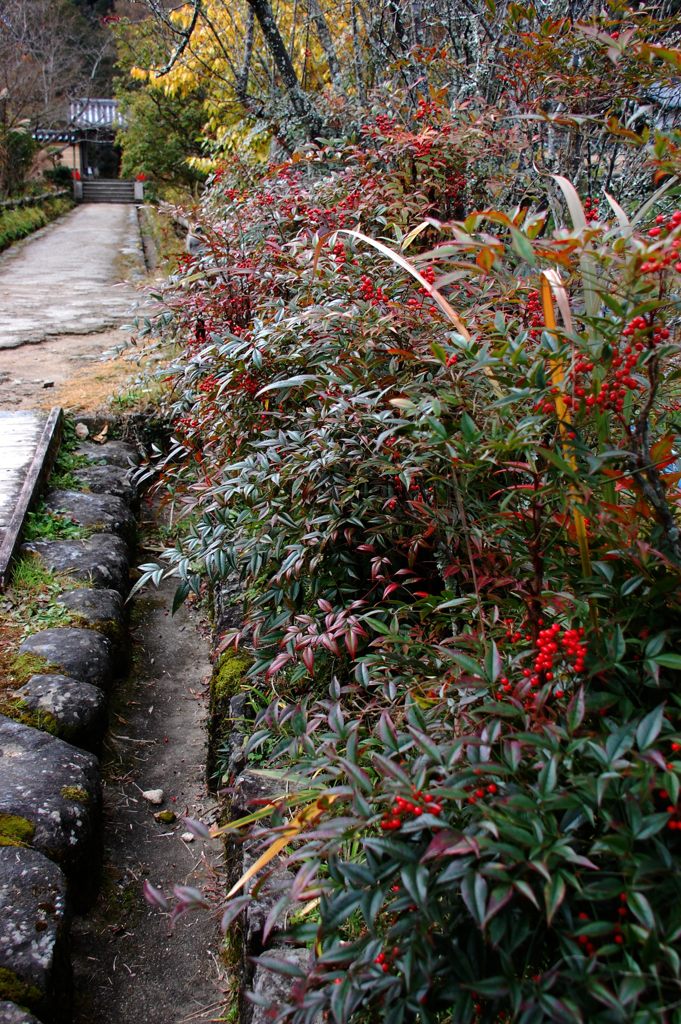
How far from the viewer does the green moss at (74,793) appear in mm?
2053

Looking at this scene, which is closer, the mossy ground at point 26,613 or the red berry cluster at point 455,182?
the mossy ground at point 26,613

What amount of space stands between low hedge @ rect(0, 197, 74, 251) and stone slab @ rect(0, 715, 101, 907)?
34.1 ft

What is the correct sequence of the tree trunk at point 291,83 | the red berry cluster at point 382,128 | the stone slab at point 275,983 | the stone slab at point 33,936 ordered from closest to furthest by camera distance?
the stone slab at point 275,983, the stone slab at point 33,936, the red berry cluster at point 382,128, the tree trunk at point 291,83

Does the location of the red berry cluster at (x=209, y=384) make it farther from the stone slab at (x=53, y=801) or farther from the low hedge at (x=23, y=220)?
the low hedge at (x=23, y=220)

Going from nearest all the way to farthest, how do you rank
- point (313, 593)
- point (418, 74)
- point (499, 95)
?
point (313, 593), point (499, 95), point (418, 74)

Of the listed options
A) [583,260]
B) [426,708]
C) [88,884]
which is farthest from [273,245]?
[88,884]

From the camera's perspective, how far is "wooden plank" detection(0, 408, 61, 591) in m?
3.06

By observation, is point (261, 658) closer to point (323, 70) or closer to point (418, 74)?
point (418, 74)

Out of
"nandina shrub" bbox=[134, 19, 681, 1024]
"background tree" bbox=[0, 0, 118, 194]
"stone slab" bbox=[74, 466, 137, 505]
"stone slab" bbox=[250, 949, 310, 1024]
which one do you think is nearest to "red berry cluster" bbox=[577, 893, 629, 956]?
"nandina shrub" bbox=[134, 19, 681, 1024]

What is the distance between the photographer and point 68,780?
2.10 metres

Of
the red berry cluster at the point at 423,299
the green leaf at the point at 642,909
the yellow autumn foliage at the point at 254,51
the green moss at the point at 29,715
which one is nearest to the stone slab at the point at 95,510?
the green moss at the point at 29,715

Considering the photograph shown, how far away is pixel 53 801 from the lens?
6.60ft

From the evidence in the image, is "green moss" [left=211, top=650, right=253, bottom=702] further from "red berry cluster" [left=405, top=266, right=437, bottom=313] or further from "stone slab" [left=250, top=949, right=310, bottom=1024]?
"red berry cluster" [left=405, top=266, right=437, bottom=313]

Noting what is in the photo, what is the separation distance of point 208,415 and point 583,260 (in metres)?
1.50
